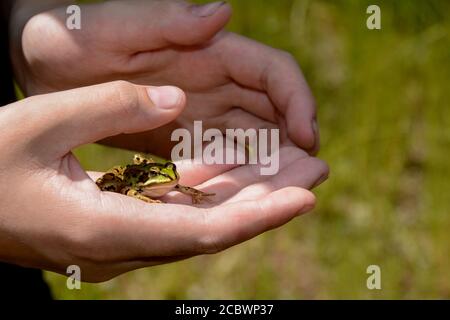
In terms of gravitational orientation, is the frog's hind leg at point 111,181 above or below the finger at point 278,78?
below

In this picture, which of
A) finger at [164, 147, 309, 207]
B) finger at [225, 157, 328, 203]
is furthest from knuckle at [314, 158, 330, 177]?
finger at [164, 147, 309, 207]

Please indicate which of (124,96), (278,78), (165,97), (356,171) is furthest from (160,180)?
(356,171)

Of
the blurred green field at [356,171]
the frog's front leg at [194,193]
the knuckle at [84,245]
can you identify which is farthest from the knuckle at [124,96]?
the blurred green field at [356,171]

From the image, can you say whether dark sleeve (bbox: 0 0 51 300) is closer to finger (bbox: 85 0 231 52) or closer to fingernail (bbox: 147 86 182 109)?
finger (bbox: 85 0 231 52)

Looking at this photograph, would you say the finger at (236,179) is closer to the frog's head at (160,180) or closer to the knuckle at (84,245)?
the frog's head at (160,180)

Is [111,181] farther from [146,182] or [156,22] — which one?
[156,22]

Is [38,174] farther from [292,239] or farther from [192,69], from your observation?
[292,239]
